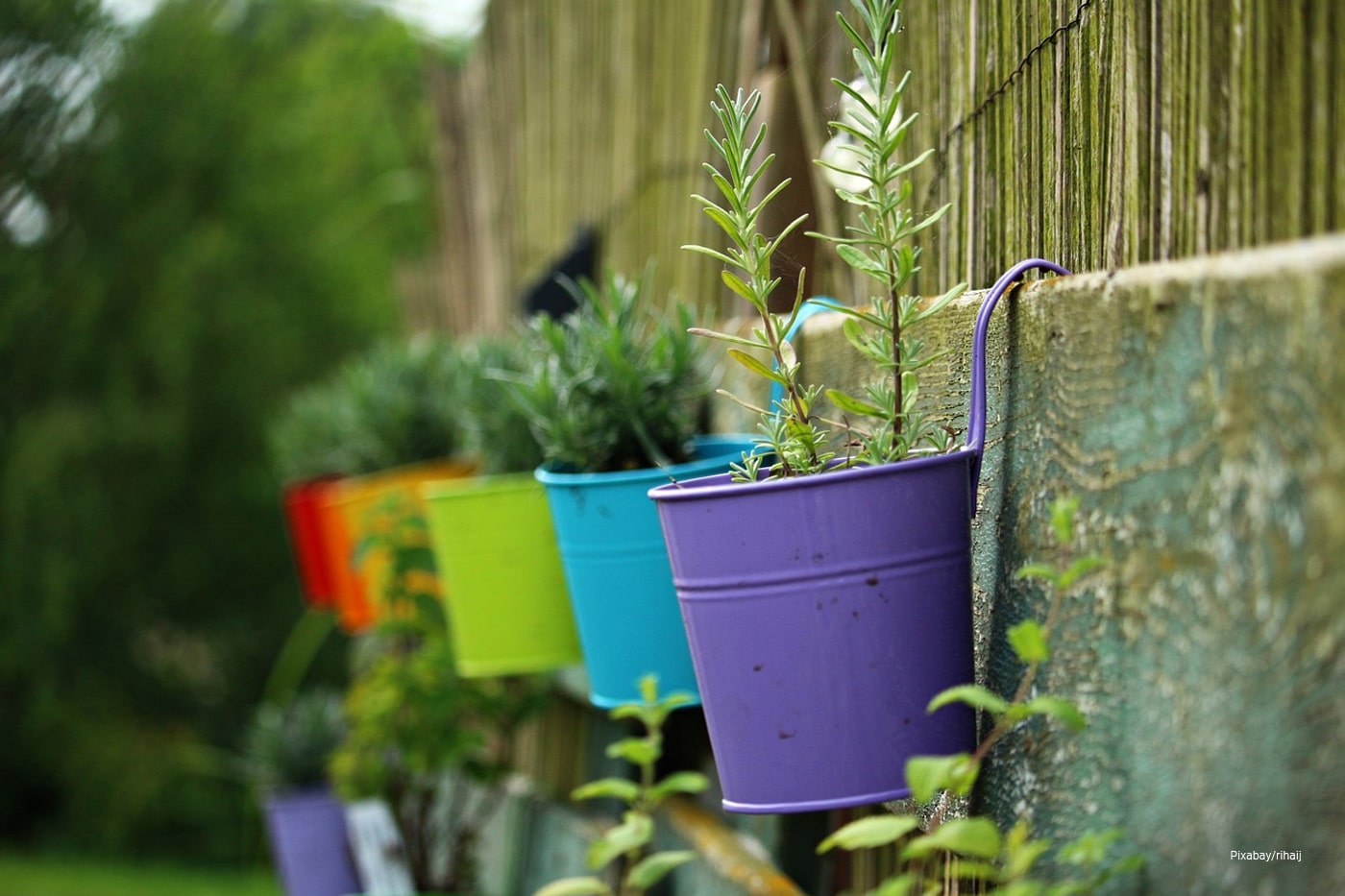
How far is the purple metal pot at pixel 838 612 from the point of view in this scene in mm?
906

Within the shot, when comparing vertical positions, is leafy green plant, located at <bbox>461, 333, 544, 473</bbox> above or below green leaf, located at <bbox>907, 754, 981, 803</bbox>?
above

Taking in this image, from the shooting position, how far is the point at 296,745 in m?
3.73

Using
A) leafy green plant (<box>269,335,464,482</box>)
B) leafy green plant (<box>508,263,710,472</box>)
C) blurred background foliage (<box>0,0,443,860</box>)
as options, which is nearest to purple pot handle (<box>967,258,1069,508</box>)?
leafy green plant (<box>508,263,710,472</box>)

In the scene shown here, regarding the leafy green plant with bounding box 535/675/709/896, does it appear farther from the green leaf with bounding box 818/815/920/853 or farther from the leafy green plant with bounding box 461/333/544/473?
the leafy green plant with bounding box 461/333/544/473

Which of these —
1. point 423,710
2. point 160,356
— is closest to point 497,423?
point 423,710

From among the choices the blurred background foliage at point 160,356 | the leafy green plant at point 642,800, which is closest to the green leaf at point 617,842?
the leafy green plant at point 642,800

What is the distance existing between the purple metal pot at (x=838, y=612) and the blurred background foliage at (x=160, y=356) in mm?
4169

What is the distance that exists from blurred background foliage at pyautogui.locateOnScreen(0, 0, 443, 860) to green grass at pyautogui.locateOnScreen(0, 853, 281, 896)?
0.48 ft

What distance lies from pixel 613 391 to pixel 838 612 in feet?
1.94

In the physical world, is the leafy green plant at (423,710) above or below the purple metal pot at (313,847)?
above

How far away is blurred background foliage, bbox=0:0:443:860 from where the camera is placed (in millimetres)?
4805

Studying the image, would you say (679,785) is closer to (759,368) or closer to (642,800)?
(642,800)

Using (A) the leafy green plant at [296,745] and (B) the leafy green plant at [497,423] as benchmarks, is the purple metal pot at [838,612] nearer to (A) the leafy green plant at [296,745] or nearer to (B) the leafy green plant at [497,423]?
(B) the leafy green plant at [497,423]

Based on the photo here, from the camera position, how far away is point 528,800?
2.48 meters
